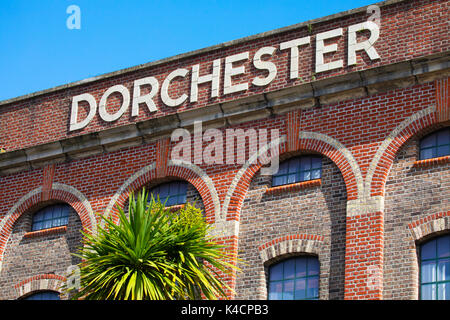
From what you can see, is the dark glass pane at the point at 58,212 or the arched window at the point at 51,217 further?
the dark glass pane at the point at 58,212

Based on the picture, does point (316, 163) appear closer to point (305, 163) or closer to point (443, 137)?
point (305, 163)

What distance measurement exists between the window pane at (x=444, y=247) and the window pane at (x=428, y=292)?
28.5 inches

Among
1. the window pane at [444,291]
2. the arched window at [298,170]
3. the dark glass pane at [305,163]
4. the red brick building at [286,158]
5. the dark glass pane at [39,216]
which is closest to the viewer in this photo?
the window pane at [444,291]

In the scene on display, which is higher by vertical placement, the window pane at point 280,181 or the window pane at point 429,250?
the window pane at point 280,181

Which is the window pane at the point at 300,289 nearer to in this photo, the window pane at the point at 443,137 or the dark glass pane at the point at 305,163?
the dark glass pane at the point at 305,163

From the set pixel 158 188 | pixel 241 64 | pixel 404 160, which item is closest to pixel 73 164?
pixel 158 188

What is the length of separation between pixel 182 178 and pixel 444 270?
7533mm

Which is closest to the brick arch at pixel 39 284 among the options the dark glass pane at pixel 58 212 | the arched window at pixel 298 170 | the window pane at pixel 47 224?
the window pane at pixel 47 224

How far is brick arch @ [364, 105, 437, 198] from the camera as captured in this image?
22922 mm

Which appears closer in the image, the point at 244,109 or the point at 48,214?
the point at 244,109

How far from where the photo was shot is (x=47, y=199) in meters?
A: 27.8

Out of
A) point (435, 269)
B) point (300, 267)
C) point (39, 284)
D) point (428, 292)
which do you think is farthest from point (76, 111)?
point (428, 292)

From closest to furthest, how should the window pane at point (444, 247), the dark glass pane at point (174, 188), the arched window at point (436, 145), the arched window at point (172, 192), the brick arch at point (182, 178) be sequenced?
1. the window pane at point (444, 247)
2. the arched window at point (436, 145)
3. the brick arch at point (182, 178)
4. the arched window at point (172, 192)
5. the dark glass pane at point (174, 188)

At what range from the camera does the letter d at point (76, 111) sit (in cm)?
2827
